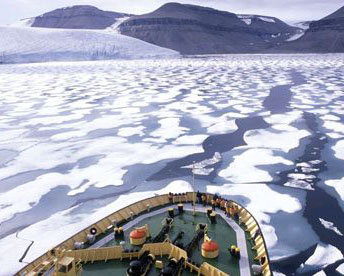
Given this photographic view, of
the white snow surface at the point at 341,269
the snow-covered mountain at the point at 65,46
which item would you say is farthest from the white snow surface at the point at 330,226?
the snow-covered mountain at the point at 65,46

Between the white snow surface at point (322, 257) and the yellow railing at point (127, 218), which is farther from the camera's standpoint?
the white snow surface at point (322, 257)

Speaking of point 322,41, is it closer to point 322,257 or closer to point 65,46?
point 65,46

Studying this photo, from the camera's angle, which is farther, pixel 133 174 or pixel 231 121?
pixel 231 121

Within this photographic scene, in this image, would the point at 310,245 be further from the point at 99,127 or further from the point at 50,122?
the point at 50,122

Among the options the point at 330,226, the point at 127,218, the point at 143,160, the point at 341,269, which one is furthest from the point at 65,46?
the point at 341,269

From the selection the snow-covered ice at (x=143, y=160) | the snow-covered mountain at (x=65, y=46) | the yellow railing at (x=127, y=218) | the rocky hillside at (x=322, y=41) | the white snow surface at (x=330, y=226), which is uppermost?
the yellow railing at (x=127, y=218)

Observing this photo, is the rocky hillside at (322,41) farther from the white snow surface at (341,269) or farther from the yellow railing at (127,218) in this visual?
the white snow surface at (341,269)

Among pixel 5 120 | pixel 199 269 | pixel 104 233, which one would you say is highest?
pixel 199 269

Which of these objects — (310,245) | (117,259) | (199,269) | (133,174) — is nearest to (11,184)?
(133,174)
